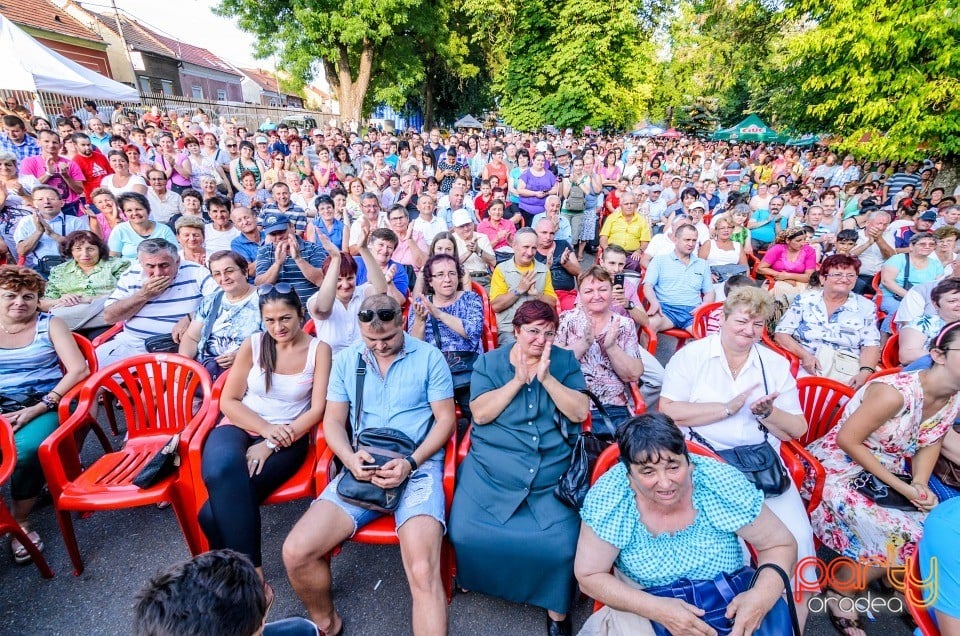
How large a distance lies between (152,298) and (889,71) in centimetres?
1275

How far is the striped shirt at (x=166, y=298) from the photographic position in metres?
3.43

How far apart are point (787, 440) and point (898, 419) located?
48 cm

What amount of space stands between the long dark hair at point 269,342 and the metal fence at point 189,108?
46.5 ft

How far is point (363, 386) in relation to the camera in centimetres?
258

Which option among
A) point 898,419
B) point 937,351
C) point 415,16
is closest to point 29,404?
point 898,419

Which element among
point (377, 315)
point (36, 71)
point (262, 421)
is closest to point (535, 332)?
point (377, 315)

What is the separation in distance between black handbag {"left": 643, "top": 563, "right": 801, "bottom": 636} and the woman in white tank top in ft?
6.23

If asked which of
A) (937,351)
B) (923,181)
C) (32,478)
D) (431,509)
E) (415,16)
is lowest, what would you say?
(32,478)

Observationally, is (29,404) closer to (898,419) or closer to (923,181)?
(898,419)

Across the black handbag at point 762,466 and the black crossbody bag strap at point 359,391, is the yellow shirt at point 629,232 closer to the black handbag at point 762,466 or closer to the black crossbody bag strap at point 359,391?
the black handbag at point 762,466

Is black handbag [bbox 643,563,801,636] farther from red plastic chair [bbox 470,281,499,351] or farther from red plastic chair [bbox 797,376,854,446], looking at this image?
red plastic chair [bbox 470,281,499,351]

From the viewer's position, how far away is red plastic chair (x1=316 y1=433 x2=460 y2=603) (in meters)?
2.19

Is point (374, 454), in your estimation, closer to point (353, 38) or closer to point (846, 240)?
point (846, 240)

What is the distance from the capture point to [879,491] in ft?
7.37
